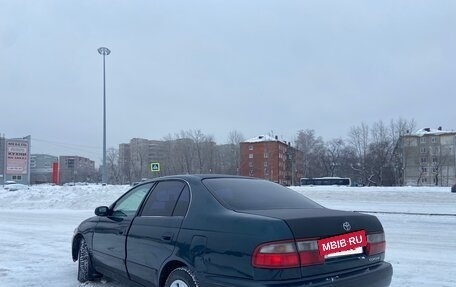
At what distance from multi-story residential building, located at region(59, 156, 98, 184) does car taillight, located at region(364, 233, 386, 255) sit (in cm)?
11689

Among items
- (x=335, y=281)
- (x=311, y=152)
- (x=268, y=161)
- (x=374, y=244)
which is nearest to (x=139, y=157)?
(x=268, y=161)

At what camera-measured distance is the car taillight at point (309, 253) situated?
3678 millimetres

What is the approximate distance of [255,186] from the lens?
5.19 m

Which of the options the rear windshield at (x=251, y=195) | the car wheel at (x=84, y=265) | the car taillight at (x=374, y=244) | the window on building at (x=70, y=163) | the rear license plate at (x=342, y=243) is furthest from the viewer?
the window on building at (x=70, y=163)

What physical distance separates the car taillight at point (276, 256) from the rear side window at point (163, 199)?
145 cm

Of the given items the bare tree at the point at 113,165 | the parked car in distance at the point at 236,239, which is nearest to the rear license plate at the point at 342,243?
the parked car in distance at the point at 236,239

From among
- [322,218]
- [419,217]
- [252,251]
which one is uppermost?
[322,218]

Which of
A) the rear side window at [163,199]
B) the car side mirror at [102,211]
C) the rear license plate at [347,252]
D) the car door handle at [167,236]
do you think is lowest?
the rear license plate at [347,252]

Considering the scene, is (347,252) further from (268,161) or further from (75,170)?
(75,170)

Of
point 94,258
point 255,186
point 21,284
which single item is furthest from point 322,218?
point 21,284

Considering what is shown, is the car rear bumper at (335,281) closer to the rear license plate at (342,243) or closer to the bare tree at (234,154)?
the rear license plate at (342,243)

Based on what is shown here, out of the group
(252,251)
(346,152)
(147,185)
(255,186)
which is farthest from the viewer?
(346,152)

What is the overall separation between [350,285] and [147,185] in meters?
2.84

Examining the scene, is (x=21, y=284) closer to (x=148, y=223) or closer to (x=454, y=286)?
(x=148, y=223)
